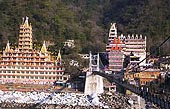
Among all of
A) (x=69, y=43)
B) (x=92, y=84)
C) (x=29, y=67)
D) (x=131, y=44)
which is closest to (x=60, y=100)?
(x=92, y=84)

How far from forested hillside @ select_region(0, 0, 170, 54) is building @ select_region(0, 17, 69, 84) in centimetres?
362

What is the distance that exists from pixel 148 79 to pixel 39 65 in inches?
241

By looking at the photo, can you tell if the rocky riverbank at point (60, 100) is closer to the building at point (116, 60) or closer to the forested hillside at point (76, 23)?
the building at point (116, 60)

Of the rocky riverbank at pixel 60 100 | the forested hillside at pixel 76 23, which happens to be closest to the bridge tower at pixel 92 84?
the rocky riverbank at pixel 60 100

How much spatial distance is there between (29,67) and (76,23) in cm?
1269

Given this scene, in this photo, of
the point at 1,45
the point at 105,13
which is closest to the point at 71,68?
the point at 1,45

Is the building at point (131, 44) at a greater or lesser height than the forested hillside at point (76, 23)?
lesser

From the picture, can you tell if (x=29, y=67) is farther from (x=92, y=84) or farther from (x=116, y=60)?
(x=116, y=60)

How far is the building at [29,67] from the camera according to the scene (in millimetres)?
27578

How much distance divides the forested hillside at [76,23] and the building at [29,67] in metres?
3.62

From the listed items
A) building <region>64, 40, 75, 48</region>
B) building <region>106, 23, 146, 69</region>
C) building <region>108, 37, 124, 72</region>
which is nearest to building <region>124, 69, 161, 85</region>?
building <region>108, 37, 124, 72</region>

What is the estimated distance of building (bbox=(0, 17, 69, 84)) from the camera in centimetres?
2758

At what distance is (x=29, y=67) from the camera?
27812 mm

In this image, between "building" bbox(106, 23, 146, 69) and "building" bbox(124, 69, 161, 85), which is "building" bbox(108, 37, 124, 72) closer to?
"building" bbox(106, 23, 146, 69)
